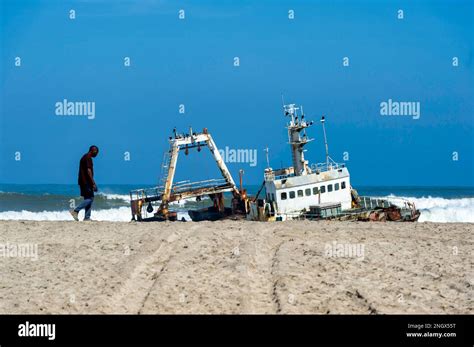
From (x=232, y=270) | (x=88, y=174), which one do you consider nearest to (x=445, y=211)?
(x=88, y=174)

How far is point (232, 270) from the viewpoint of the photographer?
47.5 ft

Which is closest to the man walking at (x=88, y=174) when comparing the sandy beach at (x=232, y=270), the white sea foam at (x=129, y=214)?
the sandy beach at (x=232, y=270)

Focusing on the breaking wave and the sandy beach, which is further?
the breaking wave

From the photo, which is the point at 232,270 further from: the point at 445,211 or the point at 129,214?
the point at 445,211

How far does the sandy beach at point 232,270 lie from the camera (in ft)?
41.0

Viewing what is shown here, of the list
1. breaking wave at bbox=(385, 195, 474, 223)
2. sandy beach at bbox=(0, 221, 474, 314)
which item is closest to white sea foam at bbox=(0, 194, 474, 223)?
breaking wave at bbox=(385, 195, 474, 223)

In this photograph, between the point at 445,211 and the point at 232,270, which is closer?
the point at 232,270

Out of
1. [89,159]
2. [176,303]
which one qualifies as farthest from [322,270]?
[89,159]

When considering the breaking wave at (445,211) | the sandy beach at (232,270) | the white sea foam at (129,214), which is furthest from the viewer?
the breaking wave at (445,211)

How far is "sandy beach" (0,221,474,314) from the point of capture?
12.5 meters

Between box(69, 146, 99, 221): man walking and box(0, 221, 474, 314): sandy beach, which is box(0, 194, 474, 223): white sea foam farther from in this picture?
box(0, 221, 474, 314): sandy beach

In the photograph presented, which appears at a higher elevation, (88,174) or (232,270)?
(88,174)

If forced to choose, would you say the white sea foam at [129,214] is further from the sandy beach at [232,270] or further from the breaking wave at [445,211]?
the sandy beach at [232,270]

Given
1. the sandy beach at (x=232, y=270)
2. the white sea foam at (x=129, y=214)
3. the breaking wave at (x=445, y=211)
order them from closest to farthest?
the sandy beach at (x=232, y=270) < the white sea foam at (x=129, y=214) < the breaking wave at (x=445, y=211)
